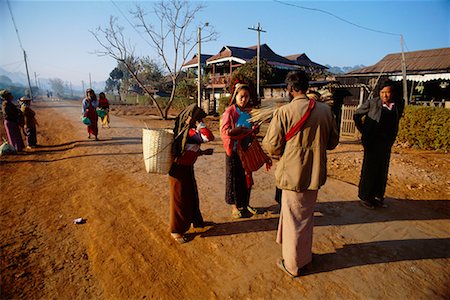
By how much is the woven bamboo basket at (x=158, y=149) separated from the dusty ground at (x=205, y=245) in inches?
37.8

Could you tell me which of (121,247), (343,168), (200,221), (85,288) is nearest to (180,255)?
(200,221)

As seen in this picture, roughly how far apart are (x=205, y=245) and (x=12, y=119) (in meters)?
7.18

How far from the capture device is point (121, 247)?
9.29 ft

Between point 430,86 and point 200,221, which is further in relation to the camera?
point 430,86

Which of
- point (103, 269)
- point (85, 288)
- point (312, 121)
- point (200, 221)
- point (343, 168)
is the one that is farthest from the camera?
point (343, 168)

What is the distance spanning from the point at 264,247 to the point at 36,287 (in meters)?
2.24

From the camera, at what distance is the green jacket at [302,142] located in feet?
7.04

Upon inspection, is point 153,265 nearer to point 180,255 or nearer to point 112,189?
point 180,255

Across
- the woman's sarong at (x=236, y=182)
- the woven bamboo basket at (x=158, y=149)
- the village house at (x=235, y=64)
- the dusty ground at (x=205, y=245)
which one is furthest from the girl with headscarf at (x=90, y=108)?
the village house at (x=235, y=64)

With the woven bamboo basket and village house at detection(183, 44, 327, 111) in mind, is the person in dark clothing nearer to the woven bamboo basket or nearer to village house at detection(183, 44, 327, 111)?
the woven bamboo basket

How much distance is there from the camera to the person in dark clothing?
3420 mm

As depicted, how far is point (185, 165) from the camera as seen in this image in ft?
9.25

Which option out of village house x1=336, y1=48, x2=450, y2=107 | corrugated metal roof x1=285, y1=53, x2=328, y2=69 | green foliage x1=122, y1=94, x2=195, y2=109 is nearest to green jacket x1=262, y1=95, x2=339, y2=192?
village house x1=336, y1=48, x2=450, y2=107

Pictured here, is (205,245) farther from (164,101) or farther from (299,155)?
(164,101)
